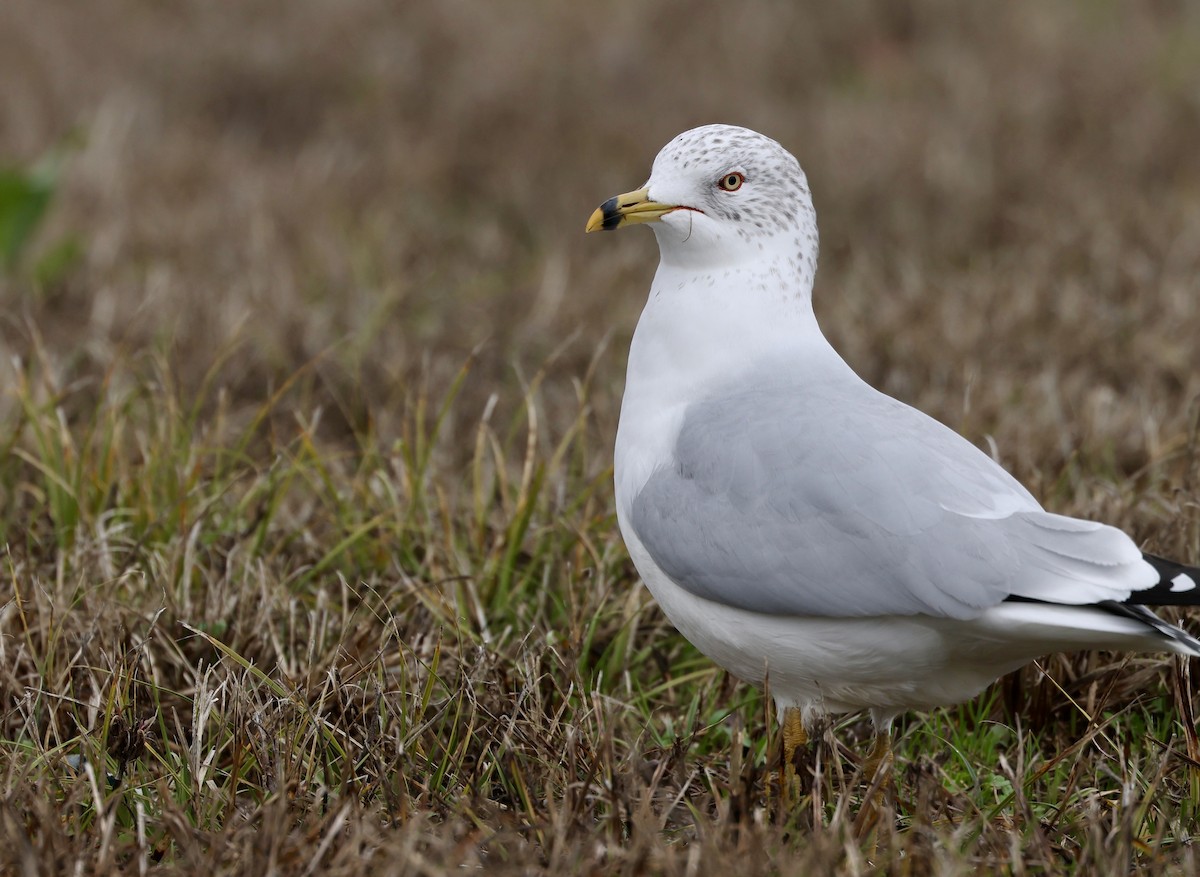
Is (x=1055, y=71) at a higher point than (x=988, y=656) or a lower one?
higher

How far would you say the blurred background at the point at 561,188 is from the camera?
4820mm

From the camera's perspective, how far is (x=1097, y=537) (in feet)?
7.56

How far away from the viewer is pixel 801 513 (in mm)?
2387

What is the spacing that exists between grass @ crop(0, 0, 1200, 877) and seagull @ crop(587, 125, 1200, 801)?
7.9 inches

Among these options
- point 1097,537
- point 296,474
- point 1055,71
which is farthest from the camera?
point 1055,71

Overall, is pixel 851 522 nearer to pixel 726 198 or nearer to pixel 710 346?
pixel 710 346

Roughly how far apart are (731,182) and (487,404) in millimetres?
1786

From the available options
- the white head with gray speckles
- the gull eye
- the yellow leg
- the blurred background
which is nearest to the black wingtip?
the yellow leg

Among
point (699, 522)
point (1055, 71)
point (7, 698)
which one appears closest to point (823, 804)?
point (699, 522)

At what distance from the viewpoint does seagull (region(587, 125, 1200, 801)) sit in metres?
2.25

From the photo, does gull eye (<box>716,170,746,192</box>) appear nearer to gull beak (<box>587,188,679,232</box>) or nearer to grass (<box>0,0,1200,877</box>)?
gull beak (<box>587,188,679,232</box>)

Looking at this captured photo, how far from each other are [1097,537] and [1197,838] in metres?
0.54

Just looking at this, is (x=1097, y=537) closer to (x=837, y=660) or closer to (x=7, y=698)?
(x=837, y=660)

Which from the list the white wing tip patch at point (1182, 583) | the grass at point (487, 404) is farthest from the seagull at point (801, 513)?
the grass at point (487, 404)
